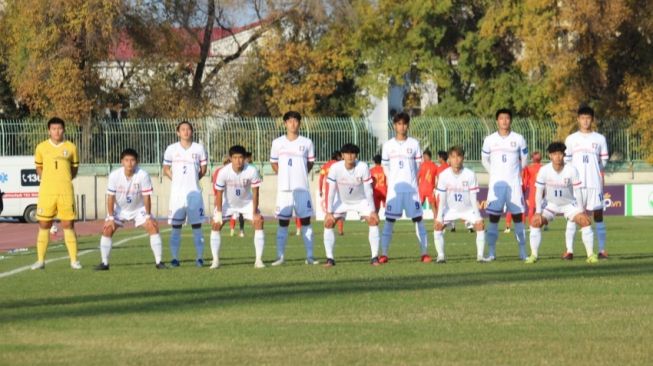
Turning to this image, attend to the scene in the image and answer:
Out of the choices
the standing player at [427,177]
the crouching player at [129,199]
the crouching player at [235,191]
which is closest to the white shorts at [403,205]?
the crouching player at [235,191]

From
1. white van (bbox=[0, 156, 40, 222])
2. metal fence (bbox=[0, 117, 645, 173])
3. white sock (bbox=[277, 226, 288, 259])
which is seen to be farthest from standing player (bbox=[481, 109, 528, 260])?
metal fence (bbox=[0, 117, 645, 173])

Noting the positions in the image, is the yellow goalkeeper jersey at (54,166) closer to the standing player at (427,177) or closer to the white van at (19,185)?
the standing player at (427,177)

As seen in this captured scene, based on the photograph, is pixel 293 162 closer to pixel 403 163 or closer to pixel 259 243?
pixel 259 243

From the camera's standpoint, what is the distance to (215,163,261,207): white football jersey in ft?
73.5

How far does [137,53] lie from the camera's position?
210 feet

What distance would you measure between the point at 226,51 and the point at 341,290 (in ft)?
211

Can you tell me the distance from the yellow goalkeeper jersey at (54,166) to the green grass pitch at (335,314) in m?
1.11

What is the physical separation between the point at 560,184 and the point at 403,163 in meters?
2.22

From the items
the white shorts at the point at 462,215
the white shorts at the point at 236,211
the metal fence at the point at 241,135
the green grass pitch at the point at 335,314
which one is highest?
the metal fence at the point at 241,135

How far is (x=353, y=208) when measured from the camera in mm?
21938

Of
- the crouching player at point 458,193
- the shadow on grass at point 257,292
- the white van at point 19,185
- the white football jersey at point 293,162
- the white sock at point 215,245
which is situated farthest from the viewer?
the white van at point 19,185

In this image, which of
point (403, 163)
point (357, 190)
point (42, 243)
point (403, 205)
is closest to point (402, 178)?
point (403, 163)

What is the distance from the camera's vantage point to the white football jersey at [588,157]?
22.6 meters

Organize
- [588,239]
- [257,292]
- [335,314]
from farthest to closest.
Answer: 1. [588,239]
2. [257,292]
3. [335,314]
